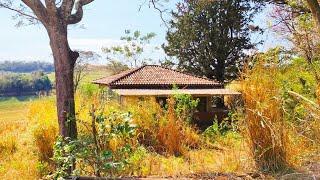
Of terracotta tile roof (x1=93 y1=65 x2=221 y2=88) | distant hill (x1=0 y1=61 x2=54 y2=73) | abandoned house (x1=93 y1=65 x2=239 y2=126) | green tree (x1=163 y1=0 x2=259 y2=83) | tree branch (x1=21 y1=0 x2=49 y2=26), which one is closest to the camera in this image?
tree branch (x1=21 y1=0 x2=49 y2=26)

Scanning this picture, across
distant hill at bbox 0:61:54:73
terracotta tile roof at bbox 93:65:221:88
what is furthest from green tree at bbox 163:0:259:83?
distant hill at bbox 0:61:54:73

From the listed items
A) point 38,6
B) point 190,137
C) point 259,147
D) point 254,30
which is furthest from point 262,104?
point 254,30

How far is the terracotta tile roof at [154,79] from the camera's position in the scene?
66.4ft

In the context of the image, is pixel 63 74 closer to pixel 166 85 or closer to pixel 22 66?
pixel 166 85

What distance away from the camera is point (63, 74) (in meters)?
5.58

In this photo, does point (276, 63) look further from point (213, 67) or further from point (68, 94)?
point (213, 67)

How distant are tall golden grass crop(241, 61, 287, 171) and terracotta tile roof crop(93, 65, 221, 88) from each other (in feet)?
48.1

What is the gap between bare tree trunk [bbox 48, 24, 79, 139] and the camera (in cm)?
556

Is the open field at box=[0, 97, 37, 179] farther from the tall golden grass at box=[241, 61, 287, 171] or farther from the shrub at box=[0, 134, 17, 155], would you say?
the tall golden grass at box=[241, 61, 287, 171]

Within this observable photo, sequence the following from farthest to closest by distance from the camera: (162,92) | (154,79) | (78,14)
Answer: (154,79) < (162,92) < (78,14)

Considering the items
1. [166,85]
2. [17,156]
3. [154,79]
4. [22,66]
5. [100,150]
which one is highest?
[22,66]

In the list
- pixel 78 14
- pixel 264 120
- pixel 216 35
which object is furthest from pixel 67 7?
pixel 216 35

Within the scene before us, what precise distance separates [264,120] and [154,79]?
16115 millimetres

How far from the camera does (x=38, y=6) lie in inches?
219
